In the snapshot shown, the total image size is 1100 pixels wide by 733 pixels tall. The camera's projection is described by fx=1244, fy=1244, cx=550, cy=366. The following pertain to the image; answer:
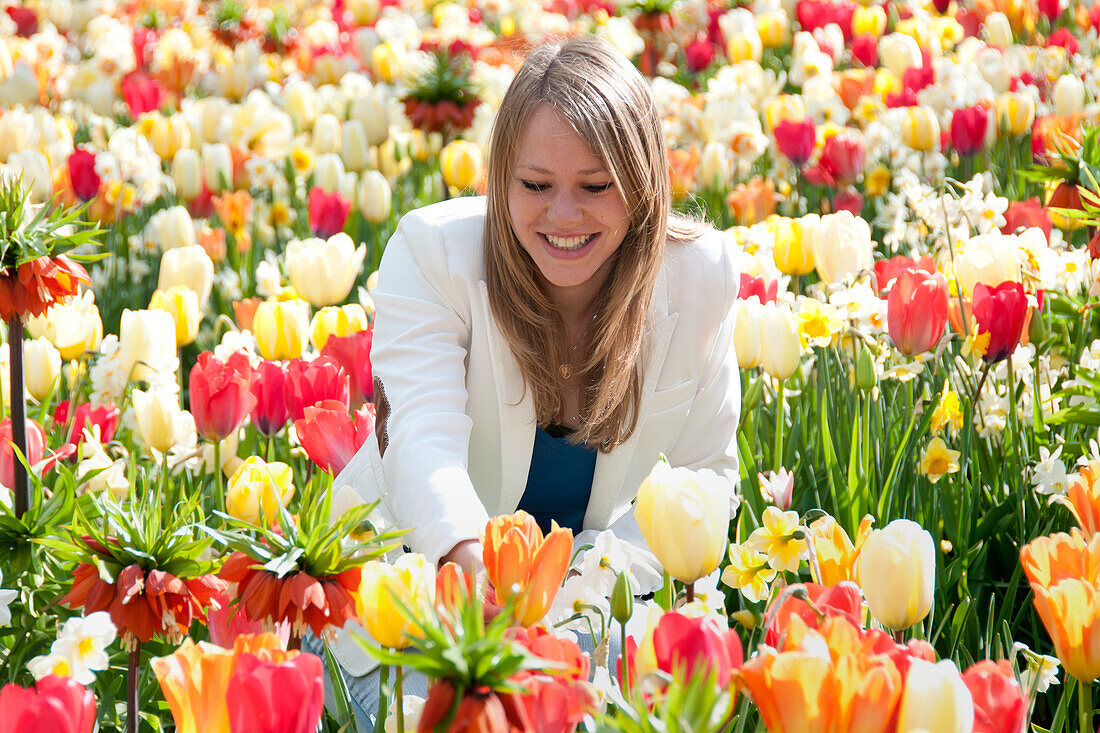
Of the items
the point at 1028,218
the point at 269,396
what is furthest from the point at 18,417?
the point at 1028,218

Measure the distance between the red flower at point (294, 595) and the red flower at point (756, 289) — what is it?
5.03 feet

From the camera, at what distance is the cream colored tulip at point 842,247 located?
8.89 feet

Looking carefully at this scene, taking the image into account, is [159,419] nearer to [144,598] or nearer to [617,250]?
[617,250]

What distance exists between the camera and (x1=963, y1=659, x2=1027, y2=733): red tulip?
1.03 metres

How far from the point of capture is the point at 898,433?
250 cm

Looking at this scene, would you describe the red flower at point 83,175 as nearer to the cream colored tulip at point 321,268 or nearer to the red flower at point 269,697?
the cream colored tulip at point 321,268

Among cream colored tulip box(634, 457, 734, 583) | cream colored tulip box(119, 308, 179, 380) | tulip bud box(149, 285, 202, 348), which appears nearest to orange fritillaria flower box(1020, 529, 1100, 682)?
cream colored tulip box(634, 457, 734, 583)

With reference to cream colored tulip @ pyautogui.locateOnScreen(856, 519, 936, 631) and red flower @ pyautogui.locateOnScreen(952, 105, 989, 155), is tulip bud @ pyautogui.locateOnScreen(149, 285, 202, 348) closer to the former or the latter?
cream colored tulip @ pyautogui.locateOnScreen(856, 519, 936, 631)

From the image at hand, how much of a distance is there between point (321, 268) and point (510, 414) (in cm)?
108

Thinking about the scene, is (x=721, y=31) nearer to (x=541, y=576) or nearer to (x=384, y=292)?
(x=384, y=292)

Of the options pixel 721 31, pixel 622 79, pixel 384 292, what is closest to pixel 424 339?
pixel 384 292

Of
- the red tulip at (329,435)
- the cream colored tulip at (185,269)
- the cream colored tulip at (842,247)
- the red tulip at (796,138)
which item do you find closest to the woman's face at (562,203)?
the red tulip at (329,435)

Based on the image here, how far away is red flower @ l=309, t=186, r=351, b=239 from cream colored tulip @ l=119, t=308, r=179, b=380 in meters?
1.40

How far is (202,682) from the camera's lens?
1.01 meters
